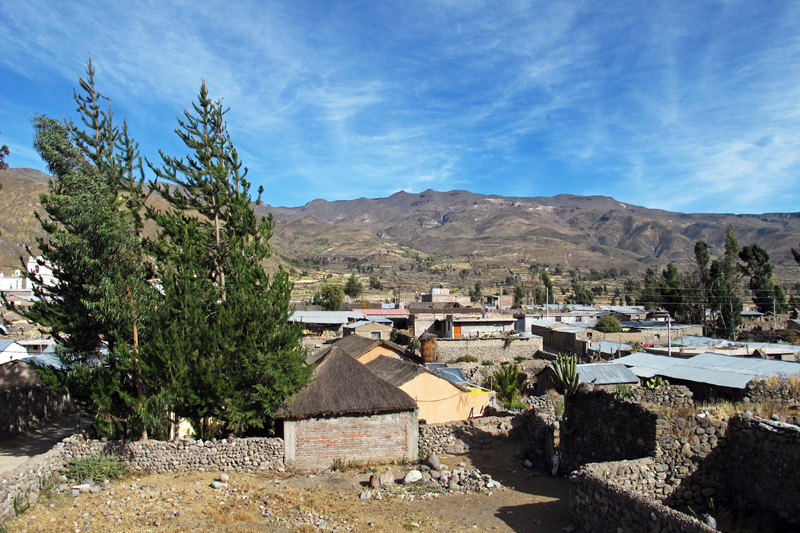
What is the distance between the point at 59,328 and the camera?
594 inches

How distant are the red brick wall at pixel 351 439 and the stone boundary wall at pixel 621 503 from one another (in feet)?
22.1

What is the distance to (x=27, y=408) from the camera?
19.3 metres

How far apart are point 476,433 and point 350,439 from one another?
13.0ft

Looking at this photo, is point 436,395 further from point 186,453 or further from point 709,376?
point 709,376

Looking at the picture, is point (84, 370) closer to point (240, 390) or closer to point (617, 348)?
point (240, 390)

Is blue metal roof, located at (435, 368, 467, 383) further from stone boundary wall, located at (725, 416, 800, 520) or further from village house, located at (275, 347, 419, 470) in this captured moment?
stone boundary wall, located at (725, 416, 800, 520)

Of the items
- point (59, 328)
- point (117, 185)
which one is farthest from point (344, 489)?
point (117, 185)

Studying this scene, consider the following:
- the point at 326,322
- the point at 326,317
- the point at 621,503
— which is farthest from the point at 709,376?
the point at 326,317

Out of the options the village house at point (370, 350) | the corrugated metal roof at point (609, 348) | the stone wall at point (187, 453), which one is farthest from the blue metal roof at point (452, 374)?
the corrugated metal roof at point (609, 348)

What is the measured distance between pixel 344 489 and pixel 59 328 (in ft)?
32.2

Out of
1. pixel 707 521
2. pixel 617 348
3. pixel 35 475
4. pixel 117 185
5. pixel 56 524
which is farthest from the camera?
pixel 617 348

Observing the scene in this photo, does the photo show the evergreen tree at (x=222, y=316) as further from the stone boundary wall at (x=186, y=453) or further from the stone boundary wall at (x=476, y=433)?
the stone boundary wall at (x=476, y=433)

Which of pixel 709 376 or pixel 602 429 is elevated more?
pixel 709 376

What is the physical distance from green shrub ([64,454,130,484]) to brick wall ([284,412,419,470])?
428 centimetres
